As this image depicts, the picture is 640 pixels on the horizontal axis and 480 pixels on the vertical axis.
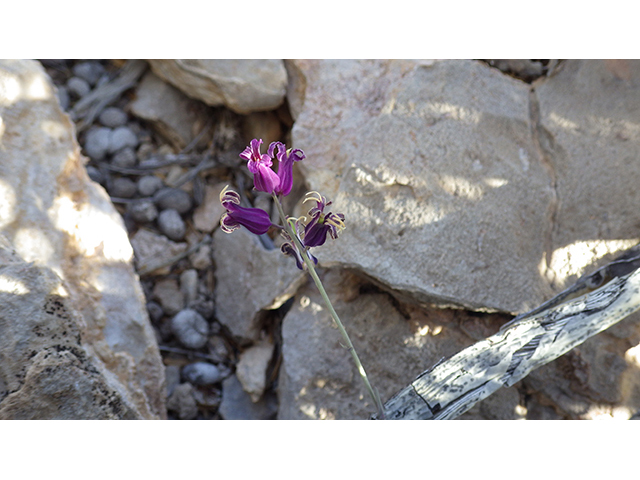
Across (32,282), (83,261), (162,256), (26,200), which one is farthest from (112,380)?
(162,256)

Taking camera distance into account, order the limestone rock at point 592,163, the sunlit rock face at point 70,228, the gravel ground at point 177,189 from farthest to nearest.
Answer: the gravel ground at point 177,189, the limestone rock at point 592,163, the sunlit rock face at point 70,228

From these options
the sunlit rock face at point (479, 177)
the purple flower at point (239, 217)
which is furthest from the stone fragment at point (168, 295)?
the purple flower at point (239, 217)

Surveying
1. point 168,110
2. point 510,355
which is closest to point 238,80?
point 168,110

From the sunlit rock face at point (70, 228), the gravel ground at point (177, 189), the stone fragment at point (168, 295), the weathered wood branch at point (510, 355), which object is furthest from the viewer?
the stone fragment at point (168, 295)

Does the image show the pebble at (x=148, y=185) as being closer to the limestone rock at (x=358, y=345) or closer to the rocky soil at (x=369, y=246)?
the rocky soil at (x=369, y=246)

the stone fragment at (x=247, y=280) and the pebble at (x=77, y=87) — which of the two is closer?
the stone fragment at (x=247, y=280)

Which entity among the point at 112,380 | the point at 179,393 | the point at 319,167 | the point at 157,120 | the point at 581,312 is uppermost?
the point at 581,312
